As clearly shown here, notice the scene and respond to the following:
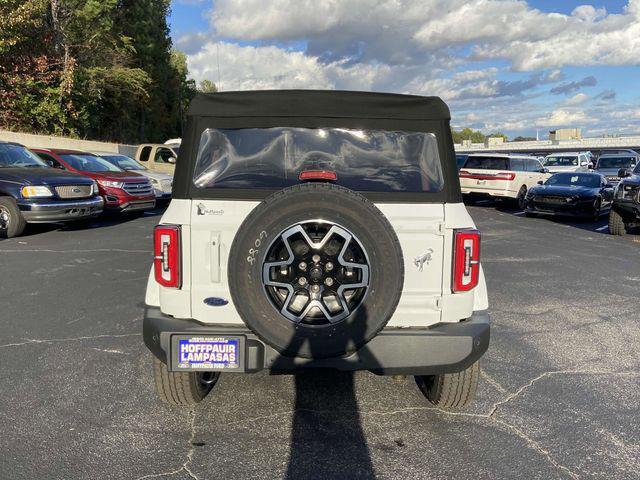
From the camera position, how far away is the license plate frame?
10.0ft

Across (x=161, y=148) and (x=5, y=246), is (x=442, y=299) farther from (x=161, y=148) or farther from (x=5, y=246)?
(x=161, y=148)

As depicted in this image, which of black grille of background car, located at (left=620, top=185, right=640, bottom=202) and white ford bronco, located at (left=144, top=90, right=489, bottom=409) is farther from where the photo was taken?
black grille of background car, located at (left=620, top=185, right=640, bottom=202)

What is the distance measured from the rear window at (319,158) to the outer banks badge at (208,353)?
890 mm

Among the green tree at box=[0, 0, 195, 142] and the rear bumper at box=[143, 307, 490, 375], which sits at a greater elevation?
the green tree at box=[0, 0, 195, 142]

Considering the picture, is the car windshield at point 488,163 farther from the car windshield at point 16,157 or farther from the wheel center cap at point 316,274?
the wheel center cap at point 316,274

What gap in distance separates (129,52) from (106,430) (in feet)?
105

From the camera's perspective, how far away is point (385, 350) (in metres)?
3.09

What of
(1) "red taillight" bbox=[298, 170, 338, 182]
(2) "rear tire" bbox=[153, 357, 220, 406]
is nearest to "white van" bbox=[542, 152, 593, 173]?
(1) "red taillight" bbox=[298, 170, 338, 182]

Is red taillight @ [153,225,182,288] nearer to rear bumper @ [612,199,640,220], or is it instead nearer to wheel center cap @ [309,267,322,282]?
wheel center cap @ [309,267,322,282]

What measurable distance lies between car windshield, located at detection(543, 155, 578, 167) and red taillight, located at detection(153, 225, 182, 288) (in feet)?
89.0

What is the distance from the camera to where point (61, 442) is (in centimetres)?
323

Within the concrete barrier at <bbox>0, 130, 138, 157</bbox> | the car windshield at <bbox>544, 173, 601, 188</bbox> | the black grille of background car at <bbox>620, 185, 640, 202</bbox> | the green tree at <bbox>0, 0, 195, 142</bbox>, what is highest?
the green tree at <bbox>0, 0, 195, 142</bbox>

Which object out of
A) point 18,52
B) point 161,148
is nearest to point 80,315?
point 161,148

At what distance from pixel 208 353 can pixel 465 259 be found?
1.53 metres
